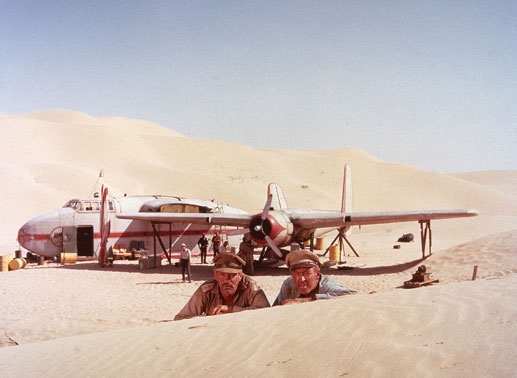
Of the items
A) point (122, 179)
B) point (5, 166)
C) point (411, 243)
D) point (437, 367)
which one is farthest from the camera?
point (122, 179)

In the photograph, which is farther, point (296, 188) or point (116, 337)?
point (296, 188)

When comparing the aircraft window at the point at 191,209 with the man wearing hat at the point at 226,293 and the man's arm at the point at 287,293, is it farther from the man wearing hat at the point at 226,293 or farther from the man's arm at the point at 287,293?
the man's arm at the point at 287,293

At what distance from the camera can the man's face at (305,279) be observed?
5752 mm

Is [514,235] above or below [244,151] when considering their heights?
below

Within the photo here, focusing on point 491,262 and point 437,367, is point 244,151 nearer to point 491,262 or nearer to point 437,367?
point 491,262

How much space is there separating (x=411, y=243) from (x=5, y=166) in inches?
1638

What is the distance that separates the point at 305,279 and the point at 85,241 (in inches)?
761

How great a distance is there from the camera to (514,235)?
67.2 ft

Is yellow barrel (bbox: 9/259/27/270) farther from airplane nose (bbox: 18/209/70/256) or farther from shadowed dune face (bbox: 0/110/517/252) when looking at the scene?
shadowed dune face (bbox: 0/110/517/252)

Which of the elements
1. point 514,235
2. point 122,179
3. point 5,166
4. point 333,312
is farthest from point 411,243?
point 5,166

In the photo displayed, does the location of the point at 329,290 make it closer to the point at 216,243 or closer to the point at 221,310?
the point at 221,310

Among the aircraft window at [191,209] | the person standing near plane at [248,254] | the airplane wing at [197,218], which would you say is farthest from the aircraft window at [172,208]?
the person standing near plane at [248,254]

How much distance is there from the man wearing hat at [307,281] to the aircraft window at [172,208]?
17839mm

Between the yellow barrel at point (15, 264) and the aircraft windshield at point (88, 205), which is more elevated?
the aircraft windshield at point (88, 205)
